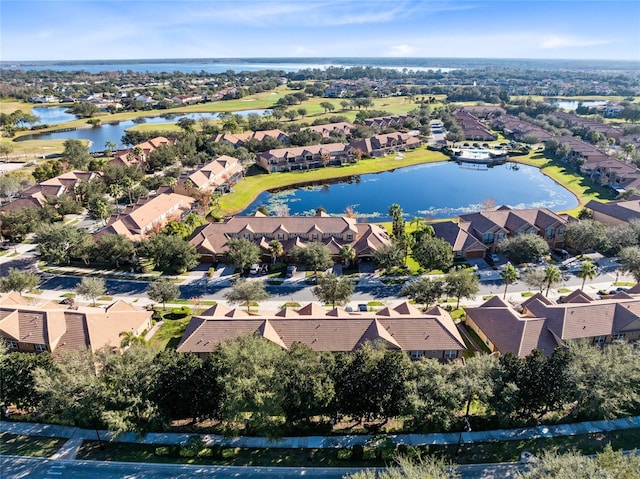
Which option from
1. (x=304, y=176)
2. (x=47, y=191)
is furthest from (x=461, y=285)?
(x=47, y=191)

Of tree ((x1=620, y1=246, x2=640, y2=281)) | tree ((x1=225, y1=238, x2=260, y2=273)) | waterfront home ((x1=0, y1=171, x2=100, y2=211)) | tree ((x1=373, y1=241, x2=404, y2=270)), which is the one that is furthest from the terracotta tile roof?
tree ((x1=620, y1=246, x2=640, y2=281))

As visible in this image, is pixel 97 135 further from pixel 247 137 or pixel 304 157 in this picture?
pixel 304 157

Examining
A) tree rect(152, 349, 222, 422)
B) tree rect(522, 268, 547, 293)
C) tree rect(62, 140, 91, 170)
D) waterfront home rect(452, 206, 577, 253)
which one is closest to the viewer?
tree rect(152, 349, 222, 422)

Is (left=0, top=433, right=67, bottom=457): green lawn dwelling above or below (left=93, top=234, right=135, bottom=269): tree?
below

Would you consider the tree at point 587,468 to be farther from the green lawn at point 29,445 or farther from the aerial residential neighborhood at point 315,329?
the green lawn at point 29,445

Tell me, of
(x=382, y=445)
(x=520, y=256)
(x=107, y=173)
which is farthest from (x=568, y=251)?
(x=107, y=173)

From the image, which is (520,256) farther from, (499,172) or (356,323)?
(499,172)

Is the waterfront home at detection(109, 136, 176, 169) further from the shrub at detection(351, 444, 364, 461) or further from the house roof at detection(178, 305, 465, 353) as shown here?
the shrub at detection(351, 444, 364, 461)
